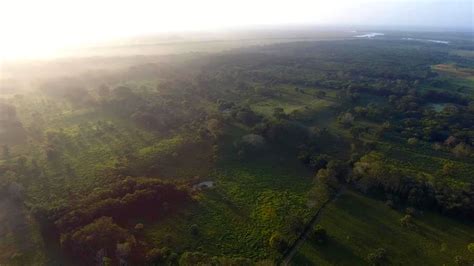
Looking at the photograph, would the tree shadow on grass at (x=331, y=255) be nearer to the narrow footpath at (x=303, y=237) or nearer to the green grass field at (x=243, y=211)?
the narrow footpath at (x=303, y=237)

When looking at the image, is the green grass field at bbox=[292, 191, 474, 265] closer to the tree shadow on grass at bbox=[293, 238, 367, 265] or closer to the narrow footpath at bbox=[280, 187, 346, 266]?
the tree shadow on grass at bbox=[293, 238, 367, 265]

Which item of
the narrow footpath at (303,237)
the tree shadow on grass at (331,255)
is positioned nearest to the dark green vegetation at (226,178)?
the tree shadow on grass at (331,255)

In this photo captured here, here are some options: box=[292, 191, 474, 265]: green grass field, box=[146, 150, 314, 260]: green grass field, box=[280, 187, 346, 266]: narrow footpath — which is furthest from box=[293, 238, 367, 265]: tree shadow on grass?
box=[146, 150, 314, 260]: green grass field

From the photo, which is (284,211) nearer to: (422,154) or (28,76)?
(422,154)

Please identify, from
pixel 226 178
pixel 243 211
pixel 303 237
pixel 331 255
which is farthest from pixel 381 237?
pixel 226 178

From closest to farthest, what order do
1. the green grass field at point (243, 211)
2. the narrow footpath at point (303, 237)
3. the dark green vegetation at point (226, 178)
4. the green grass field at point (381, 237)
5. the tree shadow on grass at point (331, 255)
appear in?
1. the tree shadow on grass at point (331, 255)
2. the narrow footpath at point (303, 237)
3. the green grass field at point (381, 237)
4. the dark green vegetation at point (226, 178)
5. the green grass field at point (243, 211)

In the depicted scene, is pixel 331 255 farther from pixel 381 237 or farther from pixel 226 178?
pixel 226 178

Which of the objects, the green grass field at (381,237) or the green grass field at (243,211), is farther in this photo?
the green grass field at (243,211)

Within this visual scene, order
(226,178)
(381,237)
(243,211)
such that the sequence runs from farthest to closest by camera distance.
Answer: (226,178), (243,211), (381,237)

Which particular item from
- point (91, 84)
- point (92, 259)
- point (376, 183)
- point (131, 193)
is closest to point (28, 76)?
point (91, 84)
